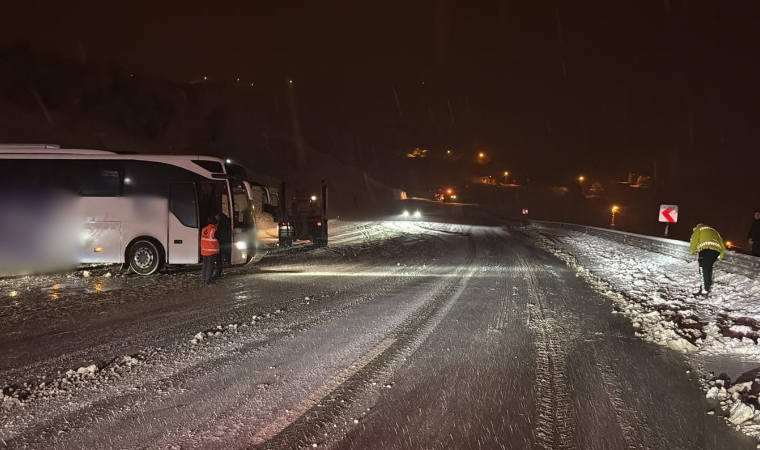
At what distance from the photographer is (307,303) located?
34.0ft

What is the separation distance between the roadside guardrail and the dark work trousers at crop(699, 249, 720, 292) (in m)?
1.00

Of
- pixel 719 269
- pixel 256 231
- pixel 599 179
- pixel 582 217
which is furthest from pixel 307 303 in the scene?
pixel 599 179

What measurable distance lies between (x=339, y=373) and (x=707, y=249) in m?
8.76

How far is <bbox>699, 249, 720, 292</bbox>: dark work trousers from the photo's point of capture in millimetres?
10672

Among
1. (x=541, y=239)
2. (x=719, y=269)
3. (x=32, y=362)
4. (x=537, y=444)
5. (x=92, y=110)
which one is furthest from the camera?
(x=92, y=110)

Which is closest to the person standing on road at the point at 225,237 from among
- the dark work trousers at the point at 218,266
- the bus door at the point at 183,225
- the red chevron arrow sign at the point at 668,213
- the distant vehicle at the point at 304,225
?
the bus door at the point at 183,225

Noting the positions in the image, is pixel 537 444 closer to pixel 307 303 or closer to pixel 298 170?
pixel 307 303

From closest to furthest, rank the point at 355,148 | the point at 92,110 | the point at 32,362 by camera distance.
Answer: the point at 32,362, the point at 92,110, the point at 355,148

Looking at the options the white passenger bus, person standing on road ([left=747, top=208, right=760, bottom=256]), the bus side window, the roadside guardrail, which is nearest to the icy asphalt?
the white passenger bus

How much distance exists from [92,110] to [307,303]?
59.4m

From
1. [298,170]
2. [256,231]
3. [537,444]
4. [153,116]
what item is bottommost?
[537,444]

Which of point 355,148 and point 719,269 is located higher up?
point 355,148

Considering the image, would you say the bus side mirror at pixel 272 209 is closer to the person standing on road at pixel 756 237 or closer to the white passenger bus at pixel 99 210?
the white passenger bus at pixel 99 210

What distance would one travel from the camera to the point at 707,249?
422 inches
